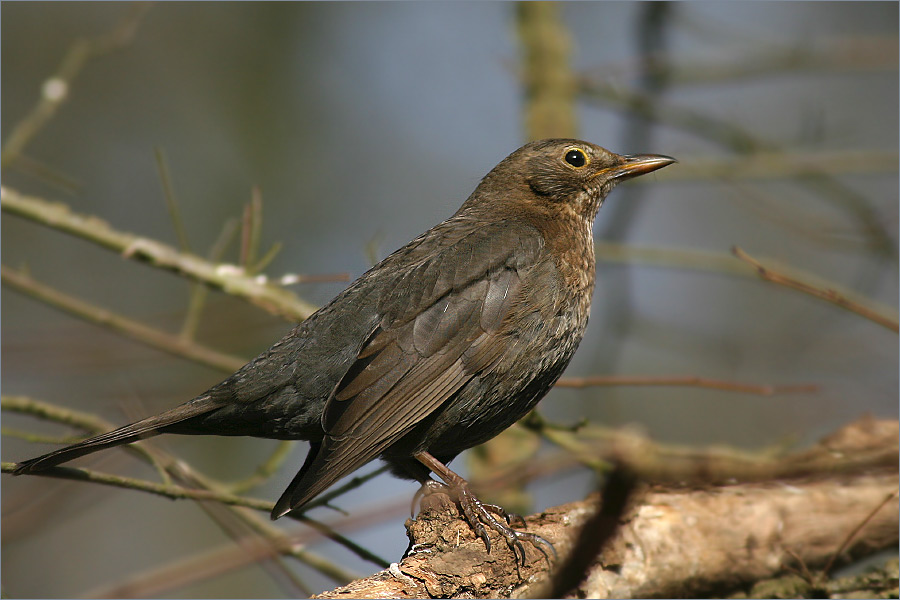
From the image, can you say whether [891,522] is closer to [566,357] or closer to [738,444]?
[566,357]

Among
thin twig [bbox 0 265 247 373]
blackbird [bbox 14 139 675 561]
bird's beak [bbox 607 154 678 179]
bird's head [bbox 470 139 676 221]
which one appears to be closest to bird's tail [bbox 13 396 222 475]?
blackbird [bbox 14 139 675 561]

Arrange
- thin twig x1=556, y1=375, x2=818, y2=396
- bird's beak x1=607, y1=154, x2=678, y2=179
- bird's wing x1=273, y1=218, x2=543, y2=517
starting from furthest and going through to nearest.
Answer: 1. bird's beak x1=607, y1=154, x2=678, y2=179
2. thin twig x1=556, y1=375, x2=818, y2=396
3. bird's wing x1=273, y1=218, x2=543, y2=517

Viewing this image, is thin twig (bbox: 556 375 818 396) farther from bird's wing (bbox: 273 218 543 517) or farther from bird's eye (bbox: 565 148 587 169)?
bird's eye (bbox: 565 148 587 169)

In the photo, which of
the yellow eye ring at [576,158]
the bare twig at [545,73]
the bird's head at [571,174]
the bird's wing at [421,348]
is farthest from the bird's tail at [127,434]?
the bare twig at [545,73]

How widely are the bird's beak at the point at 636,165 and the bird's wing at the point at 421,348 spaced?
92cm

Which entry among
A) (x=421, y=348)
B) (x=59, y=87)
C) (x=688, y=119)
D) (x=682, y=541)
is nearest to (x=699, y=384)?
(x=682, y=541)

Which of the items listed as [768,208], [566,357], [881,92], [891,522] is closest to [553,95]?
[768,208]

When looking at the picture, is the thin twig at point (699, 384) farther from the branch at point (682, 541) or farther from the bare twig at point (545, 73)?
the bare twig at point (545, 73)

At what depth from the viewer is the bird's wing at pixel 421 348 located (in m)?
3.82

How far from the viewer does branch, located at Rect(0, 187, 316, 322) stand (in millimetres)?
4770

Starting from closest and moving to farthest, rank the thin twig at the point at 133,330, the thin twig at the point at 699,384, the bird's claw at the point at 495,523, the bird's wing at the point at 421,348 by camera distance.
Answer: the bird's claw at the point at 495,523, the bird's wing at the point at 421,348, the thin twig at the point at 699,384, the thin twig at the point at 133,330

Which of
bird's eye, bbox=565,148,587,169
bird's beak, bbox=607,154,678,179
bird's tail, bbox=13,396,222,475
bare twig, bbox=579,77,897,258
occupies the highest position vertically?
bare twig, bbox=579,77,897,258

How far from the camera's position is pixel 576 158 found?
5.09 metres

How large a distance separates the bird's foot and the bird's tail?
1118mm
